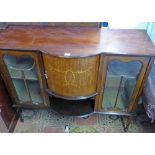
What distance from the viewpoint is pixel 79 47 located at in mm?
1011

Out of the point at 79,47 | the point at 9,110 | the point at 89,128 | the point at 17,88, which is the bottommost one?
the point at 89,128

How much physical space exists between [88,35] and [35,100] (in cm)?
65

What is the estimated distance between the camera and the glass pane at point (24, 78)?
3.81ft

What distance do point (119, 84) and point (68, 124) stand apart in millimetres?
639

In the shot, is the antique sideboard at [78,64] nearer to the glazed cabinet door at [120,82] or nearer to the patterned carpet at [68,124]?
the glazed cabinet door at [120,82]

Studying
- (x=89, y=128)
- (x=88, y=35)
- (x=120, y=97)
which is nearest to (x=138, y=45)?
(x=88, y=35)

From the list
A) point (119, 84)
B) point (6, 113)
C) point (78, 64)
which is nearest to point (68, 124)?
point (6, 113)

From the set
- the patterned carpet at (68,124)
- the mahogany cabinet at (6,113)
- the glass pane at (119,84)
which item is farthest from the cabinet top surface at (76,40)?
the patterned carpet at (68,124)

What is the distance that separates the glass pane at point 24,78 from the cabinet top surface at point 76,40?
0.13 meters

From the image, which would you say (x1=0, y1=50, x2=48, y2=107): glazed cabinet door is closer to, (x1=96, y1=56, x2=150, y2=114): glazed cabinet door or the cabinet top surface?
the cabinet top surface

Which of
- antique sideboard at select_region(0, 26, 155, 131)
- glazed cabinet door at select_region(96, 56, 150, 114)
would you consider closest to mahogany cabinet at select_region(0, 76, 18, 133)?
antique sideboard at select_region(0, 26, 155, 131)

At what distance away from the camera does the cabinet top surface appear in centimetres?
97
